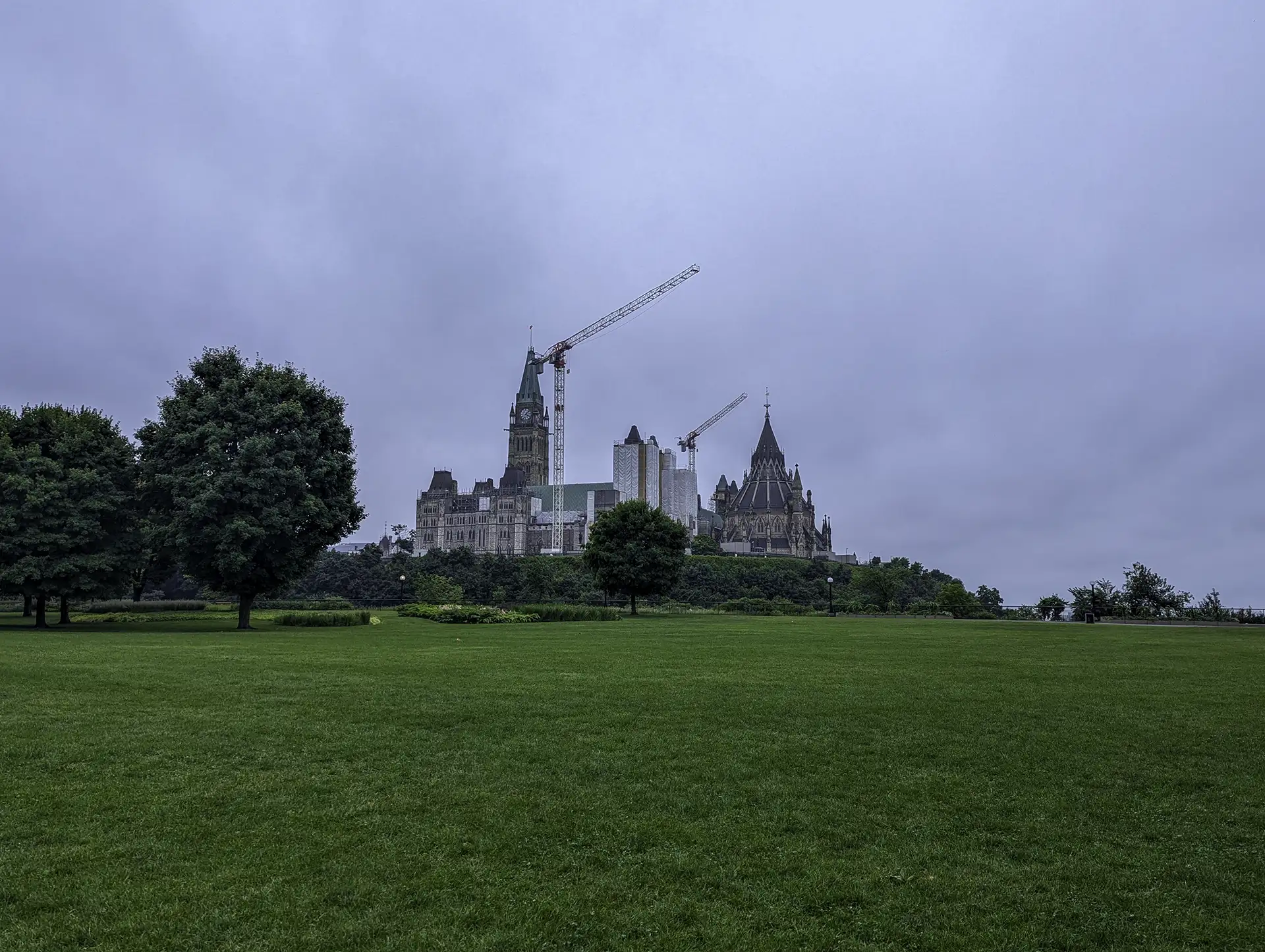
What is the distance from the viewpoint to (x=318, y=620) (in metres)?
38.9

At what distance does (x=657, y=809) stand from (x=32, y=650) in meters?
19.7

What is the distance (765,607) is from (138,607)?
142 feet

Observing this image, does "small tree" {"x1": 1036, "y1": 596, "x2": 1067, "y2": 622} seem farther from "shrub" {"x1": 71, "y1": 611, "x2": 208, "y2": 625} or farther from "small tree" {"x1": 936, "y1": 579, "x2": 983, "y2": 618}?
"shrub" {"x1": 71, "y1": 611, "x2": 208, "y2": 625}

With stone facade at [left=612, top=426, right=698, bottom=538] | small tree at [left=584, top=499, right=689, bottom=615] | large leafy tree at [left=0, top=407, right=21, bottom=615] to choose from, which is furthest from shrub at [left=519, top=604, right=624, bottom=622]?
stone facade at [left=612, top=426, right=698, bottom=538]

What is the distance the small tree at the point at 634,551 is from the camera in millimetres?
55719

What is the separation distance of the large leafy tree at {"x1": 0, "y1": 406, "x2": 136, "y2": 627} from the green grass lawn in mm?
20856

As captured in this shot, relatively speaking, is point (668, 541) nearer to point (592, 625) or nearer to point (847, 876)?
point (592, 625)

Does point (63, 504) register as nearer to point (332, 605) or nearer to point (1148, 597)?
point (332, 605)

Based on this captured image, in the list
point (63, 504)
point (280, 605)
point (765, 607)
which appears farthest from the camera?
point (765, 607)

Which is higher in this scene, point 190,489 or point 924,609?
point 190,489

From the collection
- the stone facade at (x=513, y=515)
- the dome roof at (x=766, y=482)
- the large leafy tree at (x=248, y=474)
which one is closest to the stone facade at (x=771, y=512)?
the dome roof at (x=766, y=482)

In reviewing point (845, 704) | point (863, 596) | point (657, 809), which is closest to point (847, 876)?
point (657, 809)

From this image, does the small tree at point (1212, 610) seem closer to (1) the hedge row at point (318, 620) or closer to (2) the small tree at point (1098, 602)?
(2) the small tree at point (1098, 602)

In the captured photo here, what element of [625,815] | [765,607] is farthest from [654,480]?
[625,815]
